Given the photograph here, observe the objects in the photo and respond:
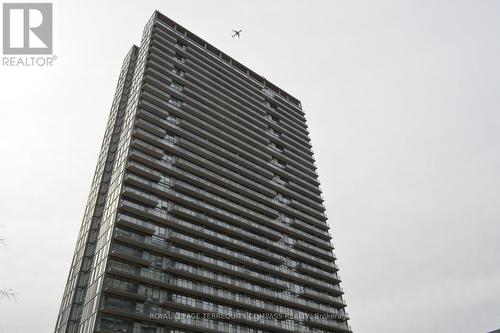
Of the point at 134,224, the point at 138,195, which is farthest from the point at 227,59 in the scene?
the point at 134,224

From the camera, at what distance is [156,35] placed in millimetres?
115562

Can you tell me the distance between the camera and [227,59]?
13838 cm

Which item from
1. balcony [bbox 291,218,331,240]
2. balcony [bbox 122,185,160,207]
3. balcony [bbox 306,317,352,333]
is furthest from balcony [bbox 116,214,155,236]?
balcony [bbox 291,218,331,240]

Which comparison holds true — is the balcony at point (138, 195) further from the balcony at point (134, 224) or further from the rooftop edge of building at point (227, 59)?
the rooftop edge of building at point (227, 59)

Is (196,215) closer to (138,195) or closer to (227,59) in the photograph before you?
(138,195)

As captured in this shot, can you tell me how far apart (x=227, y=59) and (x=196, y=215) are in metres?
66.8

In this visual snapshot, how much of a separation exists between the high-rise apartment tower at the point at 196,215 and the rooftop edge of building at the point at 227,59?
49 centimetres

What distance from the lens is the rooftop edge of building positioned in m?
127

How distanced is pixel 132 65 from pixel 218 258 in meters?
63.9

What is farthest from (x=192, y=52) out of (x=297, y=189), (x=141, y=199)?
(x=141, y=199)

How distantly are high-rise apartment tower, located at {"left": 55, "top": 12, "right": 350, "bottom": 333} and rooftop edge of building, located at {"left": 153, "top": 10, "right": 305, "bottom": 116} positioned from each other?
1.59 feet

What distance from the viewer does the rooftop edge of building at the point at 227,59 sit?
127 m

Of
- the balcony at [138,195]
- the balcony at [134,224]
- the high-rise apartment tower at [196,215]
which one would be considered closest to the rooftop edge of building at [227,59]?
the high-rise apartment tower at [196,215]

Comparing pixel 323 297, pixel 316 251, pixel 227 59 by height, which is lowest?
pixel 323 297
